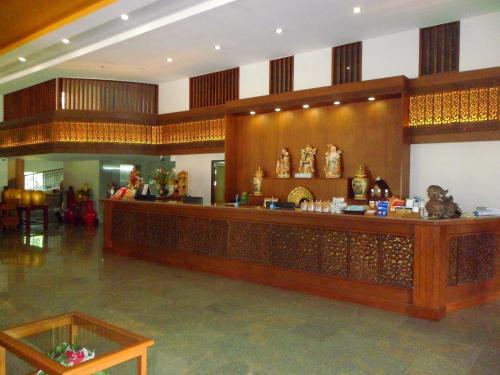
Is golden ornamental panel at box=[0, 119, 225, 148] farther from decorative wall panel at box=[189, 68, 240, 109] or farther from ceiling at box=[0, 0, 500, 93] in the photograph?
ceiling at box=[0, 0, 500, 93]

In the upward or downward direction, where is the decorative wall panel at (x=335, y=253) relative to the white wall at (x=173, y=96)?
downward

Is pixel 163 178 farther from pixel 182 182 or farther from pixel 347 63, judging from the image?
pixel 347 63

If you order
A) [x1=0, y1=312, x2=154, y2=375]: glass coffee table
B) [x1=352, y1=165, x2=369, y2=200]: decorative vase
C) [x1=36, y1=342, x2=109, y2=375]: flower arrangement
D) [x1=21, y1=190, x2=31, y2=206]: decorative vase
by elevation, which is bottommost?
[x1=36, y1=342, x2=109, y2=375]: flower arrangement

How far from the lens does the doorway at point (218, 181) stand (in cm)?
932

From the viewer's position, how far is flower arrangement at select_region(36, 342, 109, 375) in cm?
232

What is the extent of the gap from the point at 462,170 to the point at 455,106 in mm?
928

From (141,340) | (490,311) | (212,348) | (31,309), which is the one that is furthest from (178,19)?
(490,311)

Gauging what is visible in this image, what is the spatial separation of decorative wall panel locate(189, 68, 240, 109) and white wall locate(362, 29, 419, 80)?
2.88 meters

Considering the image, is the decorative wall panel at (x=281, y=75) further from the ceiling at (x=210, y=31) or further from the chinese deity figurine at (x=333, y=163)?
the chinese deity figurine at (x=333, y=163)

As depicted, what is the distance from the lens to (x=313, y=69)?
7.66 meters

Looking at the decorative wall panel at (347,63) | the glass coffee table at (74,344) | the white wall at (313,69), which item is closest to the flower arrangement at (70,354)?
the glass coffee table at (74,344)

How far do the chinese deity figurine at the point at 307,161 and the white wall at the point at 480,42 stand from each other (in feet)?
8.85

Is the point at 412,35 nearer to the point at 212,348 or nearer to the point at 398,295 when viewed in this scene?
the point at 398,295

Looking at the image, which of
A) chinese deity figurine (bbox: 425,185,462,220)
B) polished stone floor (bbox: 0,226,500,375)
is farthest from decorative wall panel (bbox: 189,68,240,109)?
chinese deity figurine (bbox: 425,185,462,220)
